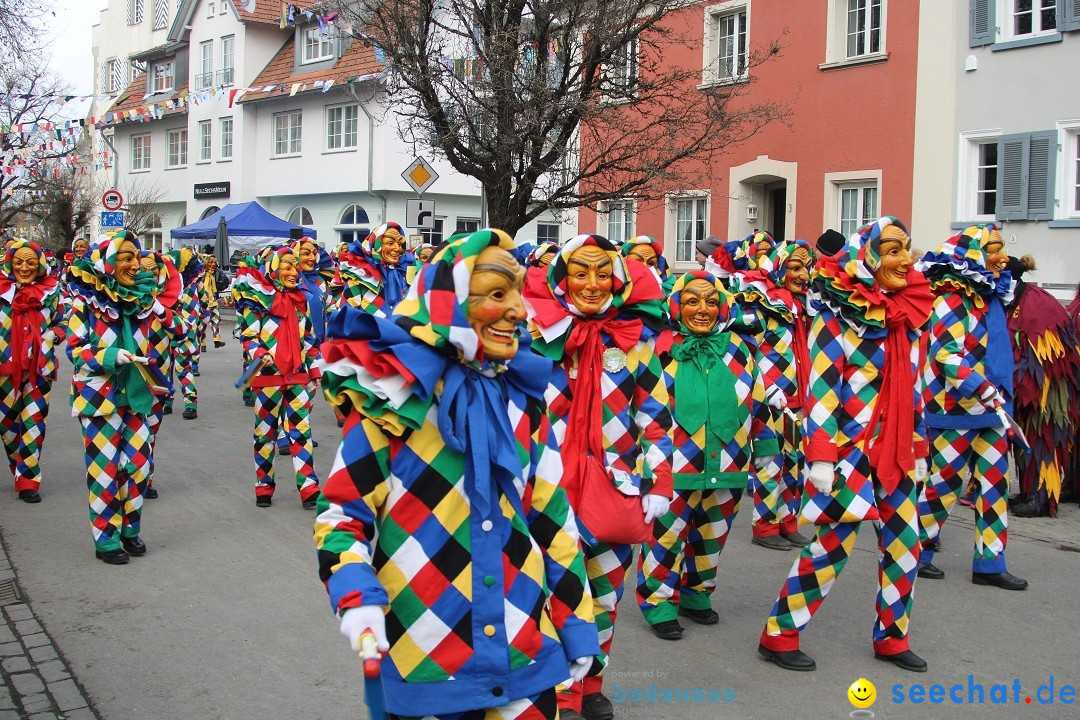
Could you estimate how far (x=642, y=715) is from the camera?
4758 mm

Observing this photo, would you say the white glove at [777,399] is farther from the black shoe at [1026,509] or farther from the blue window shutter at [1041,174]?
the blue window shutter at [1041,174]

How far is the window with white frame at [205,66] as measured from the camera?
41781mm

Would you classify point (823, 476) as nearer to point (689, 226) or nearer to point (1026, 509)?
point (1026, 509)

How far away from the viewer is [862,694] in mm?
4895

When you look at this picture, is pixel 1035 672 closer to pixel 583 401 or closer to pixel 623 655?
pixel 623 655

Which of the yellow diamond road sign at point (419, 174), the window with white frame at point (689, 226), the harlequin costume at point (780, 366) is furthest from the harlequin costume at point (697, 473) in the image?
the window with white frame at point (689, 226)

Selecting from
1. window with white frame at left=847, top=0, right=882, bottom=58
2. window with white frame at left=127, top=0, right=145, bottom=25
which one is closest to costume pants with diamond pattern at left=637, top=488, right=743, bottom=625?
window with white frame at left=847, top=0, right=882, bottom=58

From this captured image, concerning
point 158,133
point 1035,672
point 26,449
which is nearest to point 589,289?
point 1035,672

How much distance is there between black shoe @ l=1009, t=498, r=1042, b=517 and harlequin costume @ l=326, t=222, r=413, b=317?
6.27m

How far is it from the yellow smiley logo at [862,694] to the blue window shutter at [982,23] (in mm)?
14399

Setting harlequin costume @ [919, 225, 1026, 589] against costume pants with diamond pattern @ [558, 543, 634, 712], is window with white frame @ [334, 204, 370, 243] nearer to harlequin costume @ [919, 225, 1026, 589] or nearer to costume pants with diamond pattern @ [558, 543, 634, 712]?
harlequin costume @ [919, 225, 1026, 589]

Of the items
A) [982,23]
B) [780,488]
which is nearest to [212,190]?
[982,23]

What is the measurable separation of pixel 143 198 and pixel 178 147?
2.72 metres

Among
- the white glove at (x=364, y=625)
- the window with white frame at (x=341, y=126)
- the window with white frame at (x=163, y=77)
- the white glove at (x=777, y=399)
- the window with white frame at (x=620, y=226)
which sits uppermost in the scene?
the window with white frame at (x=163, y=77)
